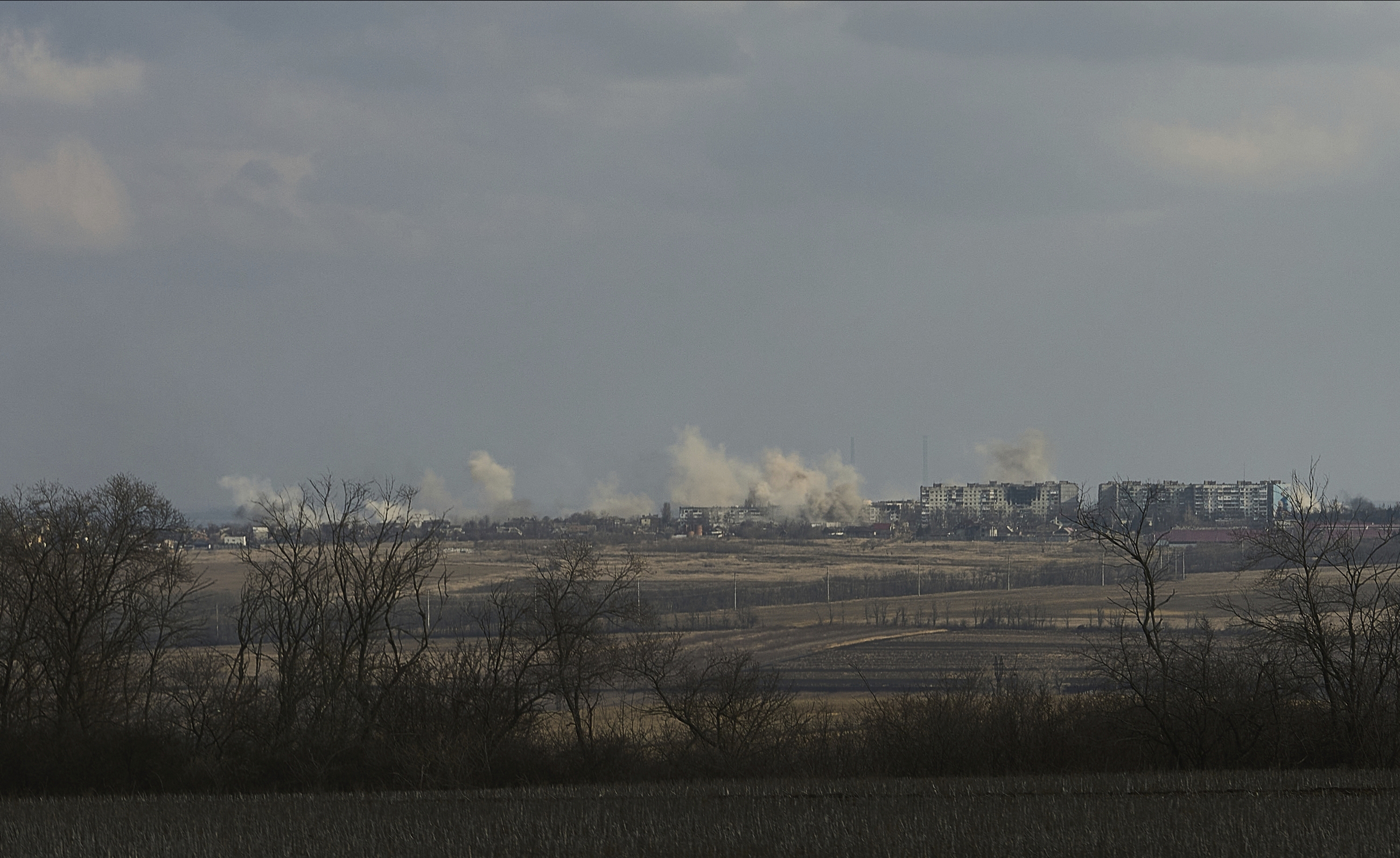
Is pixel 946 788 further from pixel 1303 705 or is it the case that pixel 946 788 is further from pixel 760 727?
pixel 760 727

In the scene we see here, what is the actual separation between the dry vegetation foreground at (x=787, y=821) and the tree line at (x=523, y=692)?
9.30 metres

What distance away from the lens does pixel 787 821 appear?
24906mm

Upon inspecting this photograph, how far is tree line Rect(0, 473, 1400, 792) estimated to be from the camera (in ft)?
137

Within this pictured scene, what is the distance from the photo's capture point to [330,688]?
52.5 meters

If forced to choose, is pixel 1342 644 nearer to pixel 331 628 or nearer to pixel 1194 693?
pixel 1194 693

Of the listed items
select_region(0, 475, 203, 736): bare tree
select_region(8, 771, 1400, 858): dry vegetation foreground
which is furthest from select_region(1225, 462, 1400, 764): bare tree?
select_region(0, 475, 203, 736): bare tree

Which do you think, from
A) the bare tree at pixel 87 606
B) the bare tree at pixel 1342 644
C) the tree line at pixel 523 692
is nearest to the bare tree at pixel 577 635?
the tree line at pixel 523 692

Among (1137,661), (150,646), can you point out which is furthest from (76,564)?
(1137,661)

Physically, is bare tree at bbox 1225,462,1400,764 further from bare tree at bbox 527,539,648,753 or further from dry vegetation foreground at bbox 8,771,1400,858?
bare tree at bbox 527,539,648,753

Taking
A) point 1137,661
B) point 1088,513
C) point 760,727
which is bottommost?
point 760,727

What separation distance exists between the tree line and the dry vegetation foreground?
30.5ft

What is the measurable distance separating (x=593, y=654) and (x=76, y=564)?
2465 cm

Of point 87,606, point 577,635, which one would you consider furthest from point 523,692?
point 87,606

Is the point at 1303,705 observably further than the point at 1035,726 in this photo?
No
